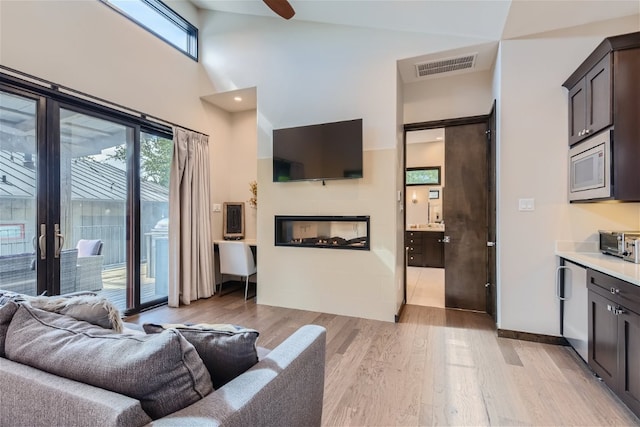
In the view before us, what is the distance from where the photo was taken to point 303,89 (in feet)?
12.4

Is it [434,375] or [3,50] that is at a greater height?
[3,50]

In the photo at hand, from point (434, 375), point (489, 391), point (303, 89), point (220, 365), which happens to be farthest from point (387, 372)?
point (303, 89)

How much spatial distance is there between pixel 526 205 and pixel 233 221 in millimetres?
3829

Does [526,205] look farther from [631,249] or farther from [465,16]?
[465,16]

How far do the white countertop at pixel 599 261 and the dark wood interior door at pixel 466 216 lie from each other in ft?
3.36

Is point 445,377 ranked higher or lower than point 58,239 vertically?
lower

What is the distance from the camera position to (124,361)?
83 centimetres

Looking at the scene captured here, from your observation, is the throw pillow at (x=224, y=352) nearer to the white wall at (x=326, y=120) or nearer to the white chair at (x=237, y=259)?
the white wall at (x=326, y=120)

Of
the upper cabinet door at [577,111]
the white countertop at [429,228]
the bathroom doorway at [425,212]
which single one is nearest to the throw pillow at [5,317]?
the upper cabinet door at [577,111]

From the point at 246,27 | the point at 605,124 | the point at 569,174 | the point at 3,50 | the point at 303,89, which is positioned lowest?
the point at 569,174

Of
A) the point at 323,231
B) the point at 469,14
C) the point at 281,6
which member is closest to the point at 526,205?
the point at 469,14

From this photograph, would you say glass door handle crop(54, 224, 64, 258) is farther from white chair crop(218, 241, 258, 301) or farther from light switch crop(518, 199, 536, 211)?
light switch crop(518, 199, 536, 211)

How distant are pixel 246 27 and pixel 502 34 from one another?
310 cm

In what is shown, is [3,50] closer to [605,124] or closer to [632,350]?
[605,124]
